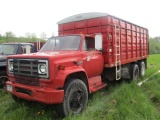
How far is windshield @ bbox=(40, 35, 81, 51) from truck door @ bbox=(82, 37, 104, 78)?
250mm

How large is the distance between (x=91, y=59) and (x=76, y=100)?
135 centimetres

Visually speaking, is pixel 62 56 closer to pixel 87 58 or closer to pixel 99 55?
pixel 87 58

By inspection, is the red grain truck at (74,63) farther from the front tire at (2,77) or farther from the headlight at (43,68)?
the front tire at (2,77)

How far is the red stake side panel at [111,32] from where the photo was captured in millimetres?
5902

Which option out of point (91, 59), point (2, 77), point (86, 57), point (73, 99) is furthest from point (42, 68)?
point (2, 77)

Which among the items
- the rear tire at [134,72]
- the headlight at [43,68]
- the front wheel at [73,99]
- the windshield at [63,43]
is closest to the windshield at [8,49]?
the windshield at [63,43]

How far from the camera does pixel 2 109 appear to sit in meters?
4.58

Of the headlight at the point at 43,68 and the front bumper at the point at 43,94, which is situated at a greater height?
the headlight at the point at 43,68

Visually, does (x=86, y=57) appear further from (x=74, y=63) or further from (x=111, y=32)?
(x=111, y=32)

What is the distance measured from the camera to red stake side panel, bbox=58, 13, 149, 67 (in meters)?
5.90

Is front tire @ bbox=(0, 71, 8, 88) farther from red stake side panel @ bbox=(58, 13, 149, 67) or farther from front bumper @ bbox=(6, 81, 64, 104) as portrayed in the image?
red stake side panel @ bbox=(58, 13, 149, 67)

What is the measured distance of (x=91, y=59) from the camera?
5.12 m

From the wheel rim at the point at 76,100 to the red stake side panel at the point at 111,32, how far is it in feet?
6.15

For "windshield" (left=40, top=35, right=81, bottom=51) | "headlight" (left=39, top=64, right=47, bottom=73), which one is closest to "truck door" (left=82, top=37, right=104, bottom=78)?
"windshield" (left=40, top=35, right=81, bottom=51)
